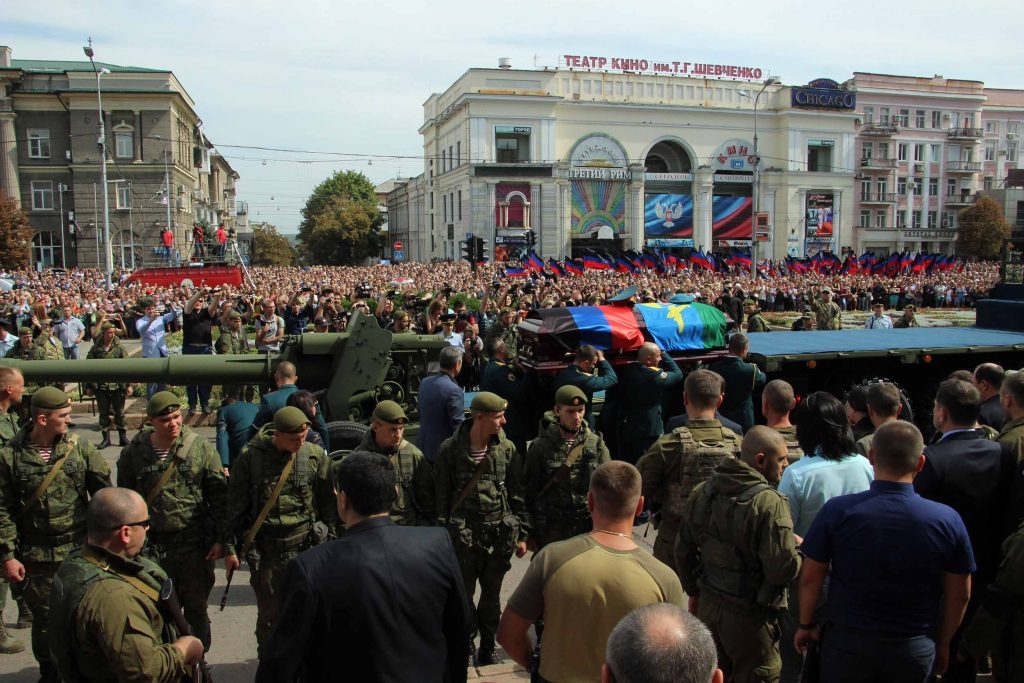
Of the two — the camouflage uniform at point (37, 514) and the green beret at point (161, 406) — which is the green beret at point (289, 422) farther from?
the camouflage uniform at point (37, 514)

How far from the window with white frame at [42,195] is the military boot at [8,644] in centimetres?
5405

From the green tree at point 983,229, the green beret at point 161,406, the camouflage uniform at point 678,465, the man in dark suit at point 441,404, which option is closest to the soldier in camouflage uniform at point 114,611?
the green beret at point 161,406

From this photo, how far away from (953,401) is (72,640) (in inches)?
176

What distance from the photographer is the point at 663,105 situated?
196 ft

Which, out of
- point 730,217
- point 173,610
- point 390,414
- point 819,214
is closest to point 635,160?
point 730,217

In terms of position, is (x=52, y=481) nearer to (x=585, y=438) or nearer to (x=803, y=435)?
(x=585, y=438)

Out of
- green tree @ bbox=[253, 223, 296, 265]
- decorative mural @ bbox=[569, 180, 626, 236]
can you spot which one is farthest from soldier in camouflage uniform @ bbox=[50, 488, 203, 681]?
green tree @ bbox=[253, 223, 296, 265]

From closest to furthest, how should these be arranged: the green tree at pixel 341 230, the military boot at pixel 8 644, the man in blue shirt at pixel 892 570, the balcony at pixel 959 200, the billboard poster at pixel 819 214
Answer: the man in blue shirt at pixel 892 570 → the military boot at pixel 8 644 → the billboard poster at pixel 819 214 → the balcony at pixel 959 200 → the green tree at pixel 341 230

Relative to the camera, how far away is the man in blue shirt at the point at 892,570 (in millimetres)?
3613

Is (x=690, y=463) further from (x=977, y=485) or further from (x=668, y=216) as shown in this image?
(x=668, y=216)

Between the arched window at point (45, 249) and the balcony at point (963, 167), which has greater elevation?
the balcony at point (963, 167)

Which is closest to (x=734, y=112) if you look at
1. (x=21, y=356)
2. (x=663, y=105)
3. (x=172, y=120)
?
(x=663, y=105)

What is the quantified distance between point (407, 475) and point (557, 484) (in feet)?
3.25

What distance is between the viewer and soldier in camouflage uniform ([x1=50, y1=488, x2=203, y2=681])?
3264mm
